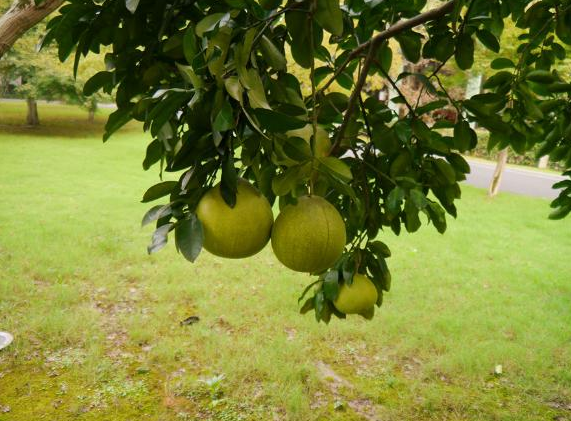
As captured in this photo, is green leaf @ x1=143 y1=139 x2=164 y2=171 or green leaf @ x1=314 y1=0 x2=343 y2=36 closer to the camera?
green leaf @ x1=314 y1=0 x2=343 y2=36

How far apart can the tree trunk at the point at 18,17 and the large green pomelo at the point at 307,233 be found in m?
2.02

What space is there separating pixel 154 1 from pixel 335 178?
0.60 metres

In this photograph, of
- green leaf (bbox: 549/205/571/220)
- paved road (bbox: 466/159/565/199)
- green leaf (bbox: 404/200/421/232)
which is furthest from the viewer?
paved road (bbox: 466/159/565/199)

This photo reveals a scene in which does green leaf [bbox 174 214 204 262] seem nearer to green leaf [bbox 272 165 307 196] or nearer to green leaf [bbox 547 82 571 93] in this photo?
green leaf [bbox 272 165 307 196]

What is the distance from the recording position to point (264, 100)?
830 mm

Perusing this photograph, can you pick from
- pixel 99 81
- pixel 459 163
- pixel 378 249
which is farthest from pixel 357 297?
pixel 99 81

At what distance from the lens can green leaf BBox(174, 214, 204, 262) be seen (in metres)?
0.85

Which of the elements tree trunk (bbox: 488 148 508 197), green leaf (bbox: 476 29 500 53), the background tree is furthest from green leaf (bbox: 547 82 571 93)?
the background tree

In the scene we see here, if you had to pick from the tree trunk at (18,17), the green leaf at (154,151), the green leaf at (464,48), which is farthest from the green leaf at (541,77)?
the tree trunk at (18,17)

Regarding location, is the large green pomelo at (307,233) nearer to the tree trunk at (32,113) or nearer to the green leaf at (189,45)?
the green leaf at (189,45)

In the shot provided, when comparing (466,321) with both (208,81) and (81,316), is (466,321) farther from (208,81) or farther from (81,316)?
(208,81)

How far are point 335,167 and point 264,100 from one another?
200 millimetres

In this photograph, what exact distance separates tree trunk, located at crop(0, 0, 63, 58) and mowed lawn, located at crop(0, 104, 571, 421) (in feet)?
6.85

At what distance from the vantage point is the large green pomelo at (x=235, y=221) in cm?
90
